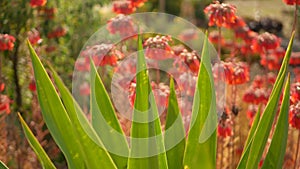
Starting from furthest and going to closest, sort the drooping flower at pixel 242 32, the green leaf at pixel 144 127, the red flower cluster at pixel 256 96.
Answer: the drooping flower at pixel 242 32 < the red flower cluster at pixel 256 96 < the green leaf at pixel 144 127

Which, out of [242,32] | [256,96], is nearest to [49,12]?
[242,32]

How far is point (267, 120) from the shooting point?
1.85 meters

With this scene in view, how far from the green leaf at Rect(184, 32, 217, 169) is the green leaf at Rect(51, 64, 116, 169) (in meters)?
0.27

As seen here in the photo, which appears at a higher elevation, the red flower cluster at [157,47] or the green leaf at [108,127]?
the red flower cluster at [157,47]

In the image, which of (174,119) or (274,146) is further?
(174,119)

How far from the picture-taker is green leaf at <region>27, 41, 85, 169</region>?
1.80 metres

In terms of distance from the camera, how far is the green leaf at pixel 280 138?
1808mm

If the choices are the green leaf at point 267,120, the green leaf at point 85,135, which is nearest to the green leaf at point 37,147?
the green leaf at point 85,135

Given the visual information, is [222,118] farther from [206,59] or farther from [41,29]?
[41,29]

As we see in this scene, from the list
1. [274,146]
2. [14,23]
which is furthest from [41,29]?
[274,146]

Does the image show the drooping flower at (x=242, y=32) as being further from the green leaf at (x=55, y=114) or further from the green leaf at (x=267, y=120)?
the green leaf at (x=55, y=114)

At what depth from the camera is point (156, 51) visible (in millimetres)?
2654

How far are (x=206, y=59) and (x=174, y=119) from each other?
11.4 inches

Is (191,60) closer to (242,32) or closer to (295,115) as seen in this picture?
(295,115)
